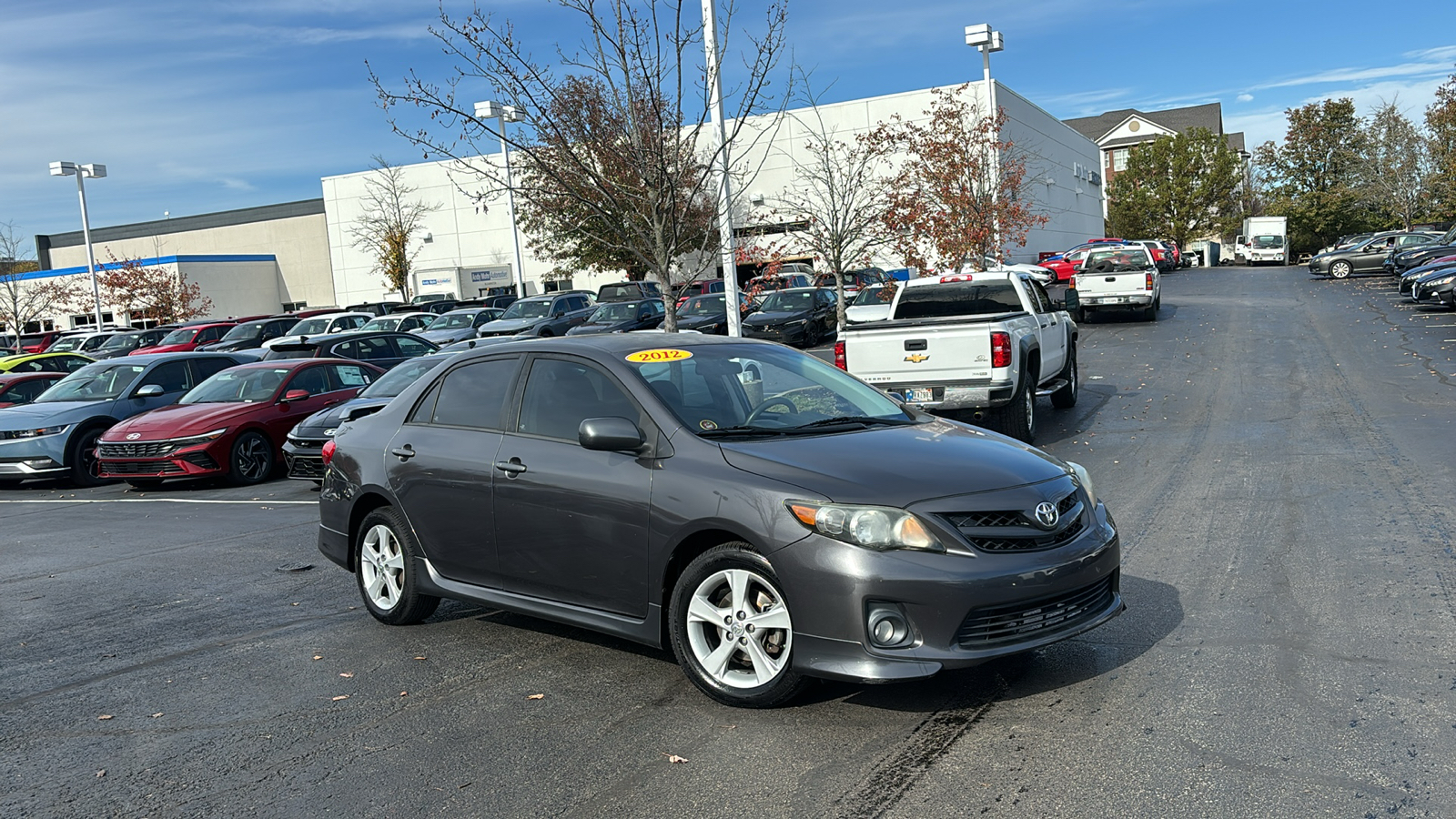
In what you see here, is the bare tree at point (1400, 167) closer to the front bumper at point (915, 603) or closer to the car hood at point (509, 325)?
the car hood at point (509, 325)

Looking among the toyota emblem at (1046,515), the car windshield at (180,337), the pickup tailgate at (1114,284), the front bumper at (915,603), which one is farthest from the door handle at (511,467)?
the car windshield at (180,337)

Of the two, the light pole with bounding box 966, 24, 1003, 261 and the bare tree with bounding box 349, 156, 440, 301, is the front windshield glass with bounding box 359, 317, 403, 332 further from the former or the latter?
the bare tree with bounding box 349, 156, 440, 301

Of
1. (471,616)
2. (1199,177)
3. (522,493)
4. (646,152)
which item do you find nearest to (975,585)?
(522,493)

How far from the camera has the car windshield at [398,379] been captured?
1388cm

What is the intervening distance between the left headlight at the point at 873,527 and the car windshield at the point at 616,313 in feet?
86.2

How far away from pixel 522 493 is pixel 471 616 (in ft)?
4.88

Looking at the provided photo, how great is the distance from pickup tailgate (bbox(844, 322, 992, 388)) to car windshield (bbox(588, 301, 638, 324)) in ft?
61.8

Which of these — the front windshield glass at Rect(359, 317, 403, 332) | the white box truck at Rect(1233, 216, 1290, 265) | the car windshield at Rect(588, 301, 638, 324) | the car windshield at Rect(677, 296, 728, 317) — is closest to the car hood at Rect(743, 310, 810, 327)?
the car windshield at Rect(677, 296, 728, 317)

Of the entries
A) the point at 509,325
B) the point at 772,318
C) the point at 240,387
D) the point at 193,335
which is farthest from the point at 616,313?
the point at 240,387

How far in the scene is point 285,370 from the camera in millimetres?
15297

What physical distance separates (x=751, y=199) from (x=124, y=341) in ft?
87.3

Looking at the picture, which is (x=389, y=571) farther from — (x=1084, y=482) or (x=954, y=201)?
(x=954, y=201)

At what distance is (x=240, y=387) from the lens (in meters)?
15.2

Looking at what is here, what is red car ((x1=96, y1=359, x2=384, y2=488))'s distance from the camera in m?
14.0
